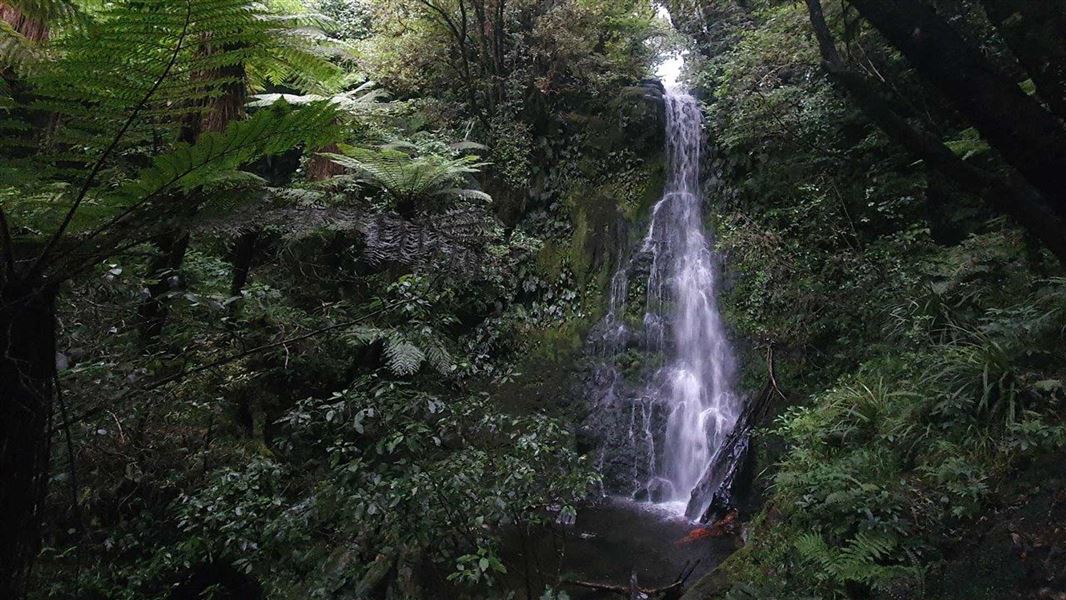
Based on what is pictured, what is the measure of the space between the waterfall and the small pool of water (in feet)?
2.86

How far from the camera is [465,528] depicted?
2730 millimetres

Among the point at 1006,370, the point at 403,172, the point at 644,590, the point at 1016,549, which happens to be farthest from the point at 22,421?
the point at 1006,370

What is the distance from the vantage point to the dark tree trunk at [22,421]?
50.1 inches

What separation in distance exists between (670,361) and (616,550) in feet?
12.0

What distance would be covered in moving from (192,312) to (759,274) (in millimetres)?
7193

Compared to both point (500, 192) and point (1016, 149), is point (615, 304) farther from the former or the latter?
point (1016, 149)

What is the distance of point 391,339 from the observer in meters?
3.71

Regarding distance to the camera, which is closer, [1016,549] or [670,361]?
[1016,549]

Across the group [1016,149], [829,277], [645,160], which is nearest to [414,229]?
[1016,149]

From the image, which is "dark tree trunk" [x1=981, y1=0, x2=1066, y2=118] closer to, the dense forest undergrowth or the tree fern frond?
the dense forest undergrowth

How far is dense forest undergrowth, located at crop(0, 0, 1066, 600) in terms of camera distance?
156 centimetres

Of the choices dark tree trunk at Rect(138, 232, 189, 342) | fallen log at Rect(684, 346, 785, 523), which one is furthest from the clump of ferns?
dark tree trunk at Rect(138, 232, 189, 342)

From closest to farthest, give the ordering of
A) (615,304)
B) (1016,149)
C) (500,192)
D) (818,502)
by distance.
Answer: (1016,149) < (818,502) < (615,304) < (500,192)

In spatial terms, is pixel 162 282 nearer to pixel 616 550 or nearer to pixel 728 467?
pixel 616 550
